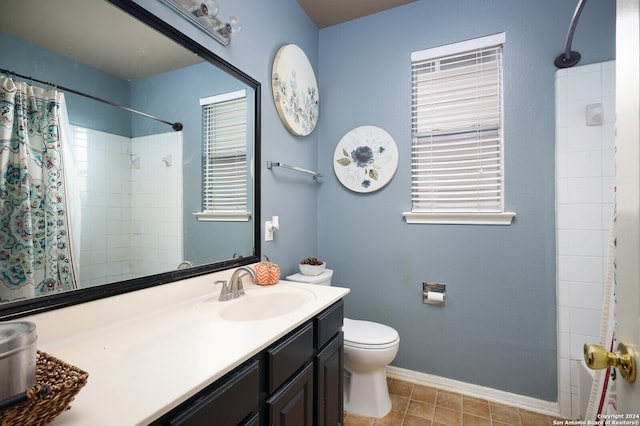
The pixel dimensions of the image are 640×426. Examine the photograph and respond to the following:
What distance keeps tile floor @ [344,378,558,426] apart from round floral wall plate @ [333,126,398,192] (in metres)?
1.45

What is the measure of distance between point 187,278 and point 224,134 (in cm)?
74

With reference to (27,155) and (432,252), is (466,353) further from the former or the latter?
(27,155)

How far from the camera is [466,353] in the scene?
6.57ft

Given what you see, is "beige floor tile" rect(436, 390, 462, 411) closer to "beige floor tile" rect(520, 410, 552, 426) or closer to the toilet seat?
"beige floor tile" rect(520, 410, 552, 426)

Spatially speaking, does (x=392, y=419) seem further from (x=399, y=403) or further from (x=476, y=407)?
(x=476, y=407)

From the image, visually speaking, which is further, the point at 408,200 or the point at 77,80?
the point at 408,200

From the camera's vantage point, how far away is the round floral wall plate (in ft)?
7.18

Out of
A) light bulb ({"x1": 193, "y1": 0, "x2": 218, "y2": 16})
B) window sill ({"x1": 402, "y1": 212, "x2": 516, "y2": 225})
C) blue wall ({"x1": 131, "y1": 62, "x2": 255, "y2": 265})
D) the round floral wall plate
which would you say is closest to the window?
window sill ({"x1": 402, "y1": 212, "x2": 516, "y2": 225})

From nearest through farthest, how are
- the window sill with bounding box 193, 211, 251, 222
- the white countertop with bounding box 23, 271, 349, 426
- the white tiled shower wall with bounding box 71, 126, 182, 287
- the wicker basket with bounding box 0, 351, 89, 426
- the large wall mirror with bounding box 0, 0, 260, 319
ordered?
the wicker basket with bounding box 0, 351, 89, 426, the white countertop with bounding box 23, 271, 349, 426, the large wall mirror with bounding box 0, 0, 260, 319, the white tiled shower wall with bounding box 71, 126, 182, 287, the window sill with bounding box 193, 211, 251, 222

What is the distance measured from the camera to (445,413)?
1.79 metres

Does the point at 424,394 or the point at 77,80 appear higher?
the point at 77,80

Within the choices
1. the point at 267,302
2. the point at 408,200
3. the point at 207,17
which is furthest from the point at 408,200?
the point at 207,17

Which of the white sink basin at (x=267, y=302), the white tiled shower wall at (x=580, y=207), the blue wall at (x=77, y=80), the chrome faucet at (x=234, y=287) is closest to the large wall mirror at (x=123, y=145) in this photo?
the blue wall at (x=77, y=80)

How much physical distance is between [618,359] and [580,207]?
1553mm
